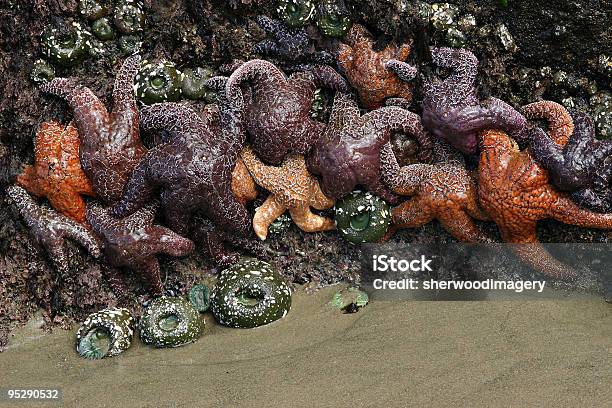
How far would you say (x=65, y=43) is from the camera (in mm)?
6195

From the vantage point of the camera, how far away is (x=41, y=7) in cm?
614

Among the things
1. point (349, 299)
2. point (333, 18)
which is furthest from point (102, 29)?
point (349, 299)

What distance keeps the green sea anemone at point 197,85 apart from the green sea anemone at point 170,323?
5.51ft

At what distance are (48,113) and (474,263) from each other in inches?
147

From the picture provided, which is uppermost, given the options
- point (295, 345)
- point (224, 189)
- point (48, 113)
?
point (48, 113)

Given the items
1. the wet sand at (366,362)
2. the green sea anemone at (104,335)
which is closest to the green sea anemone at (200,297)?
the wet sand at (366,362)

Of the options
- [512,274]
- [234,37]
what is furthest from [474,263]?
[234,37]

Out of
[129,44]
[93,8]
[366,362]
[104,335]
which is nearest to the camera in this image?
[366,362]

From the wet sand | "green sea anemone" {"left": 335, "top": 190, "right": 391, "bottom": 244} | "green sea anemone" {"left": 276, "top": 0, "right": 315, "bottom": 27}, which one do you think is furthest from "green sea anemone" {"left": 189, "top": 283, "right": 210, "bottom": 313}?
"green sea anemone" {"left": 276, "top": 0, "right": 315, "bottom": 27}

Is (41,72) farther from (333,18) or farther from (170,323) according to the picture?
(333,18)

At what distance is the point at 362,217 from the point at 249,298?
3.73ft

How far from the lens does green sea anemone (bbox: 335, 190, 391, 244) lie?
6184 millimetres

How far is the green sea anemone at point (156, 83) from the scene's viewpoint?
245 inches

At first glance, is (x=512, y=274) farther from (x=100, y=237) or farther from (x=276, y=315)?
(x=100, y=237)
